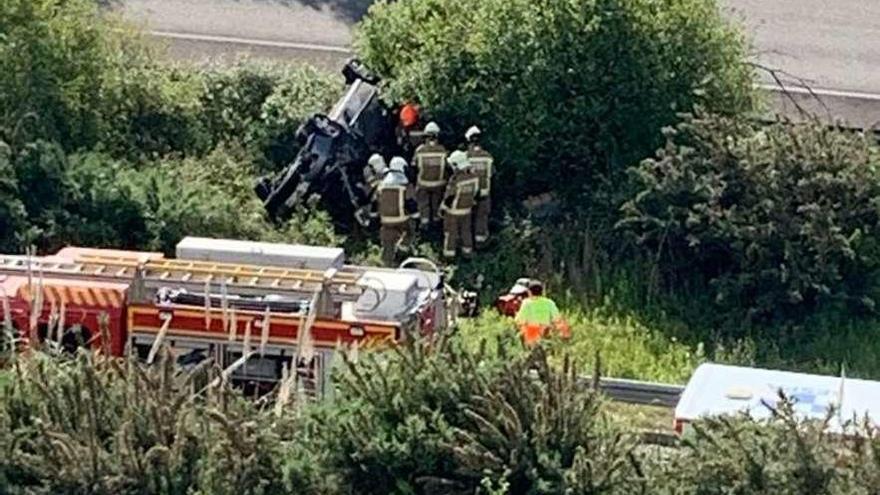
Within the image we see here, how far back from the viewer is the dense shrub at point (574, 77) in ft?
70.3

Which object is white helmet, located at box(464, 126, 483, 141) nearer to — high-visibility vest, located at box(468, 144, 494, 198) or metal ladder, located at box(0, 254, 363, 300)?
high-visibility vest, located at box(468, 144, 494, 198)

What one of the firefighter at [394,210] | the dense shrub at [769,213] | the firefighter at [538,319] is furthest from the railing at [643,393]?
the firefighter at [394,210]

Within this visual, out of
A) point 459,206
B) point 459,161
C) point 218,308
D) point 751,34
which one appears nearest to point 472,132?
point 459,161

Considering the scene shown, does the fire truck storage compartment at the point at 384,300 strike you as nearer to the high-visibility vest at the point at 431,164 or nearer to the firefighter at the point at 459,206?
the firefighter at the point at 459,206

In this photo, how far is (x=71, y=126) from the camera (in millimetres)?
21969

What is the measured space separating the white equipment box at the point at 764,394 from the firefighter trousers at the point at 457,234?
4326 mm

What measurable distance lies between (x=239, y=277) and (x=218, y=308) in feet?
1.29

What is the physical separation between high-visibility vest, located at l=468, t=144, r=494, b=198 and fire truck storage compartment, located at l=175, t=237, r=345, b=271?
2.42 m

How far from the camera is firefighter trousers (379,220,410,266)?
21.4m

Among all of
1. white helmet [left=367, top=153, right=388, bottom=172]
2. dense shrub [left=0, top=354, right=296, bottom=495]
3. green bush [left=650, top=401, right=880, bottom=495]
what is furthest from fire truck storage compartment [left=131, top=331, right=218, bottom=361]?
green bush [left=650, top=401, right=880, bottom=495]

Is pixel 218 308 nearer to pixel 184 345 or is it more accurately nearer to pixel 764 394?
pixel 184 345

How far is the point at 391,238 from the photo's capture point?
21.5m

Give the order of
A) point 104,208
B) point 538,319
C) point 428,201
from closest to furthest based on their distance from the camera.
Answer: point 538,319
point 104,208
point 428,201

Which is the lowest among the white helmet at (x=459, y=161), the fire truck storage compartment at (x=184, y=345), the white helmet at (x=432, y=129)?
the fire truck storage compartment at (x=184, y=345)
